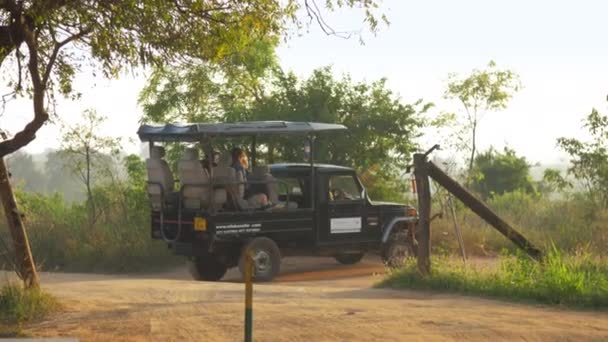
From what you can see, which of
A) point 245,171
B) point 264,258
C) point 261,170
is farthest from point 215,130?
point 264,258

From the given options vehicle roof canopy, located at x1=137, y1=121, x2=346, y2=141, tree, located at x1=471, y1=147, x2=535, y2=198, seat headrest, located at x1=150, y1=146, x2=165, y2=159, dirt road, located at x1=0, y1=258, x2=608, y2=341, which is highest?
tree, located at x1=471, y1=147, x2=535, y2=198

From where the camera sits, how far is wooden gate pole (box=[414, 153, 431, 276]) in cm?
1606

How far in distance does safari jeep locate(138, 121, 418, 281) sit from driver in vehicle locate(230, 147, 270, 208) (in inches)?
2.8

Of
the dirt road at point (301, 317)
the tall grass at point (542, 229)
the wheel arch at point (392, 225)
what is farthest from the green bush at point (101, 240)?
the dirt road at point (301, 317)

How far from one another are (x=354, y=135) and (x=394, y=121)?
135cm

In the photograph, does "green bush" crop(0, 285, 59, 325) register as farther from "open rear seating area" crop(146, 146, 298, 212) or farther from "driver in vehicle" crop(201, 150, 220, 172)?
"driver in vehicle" crop(201, 150, 220, 172)

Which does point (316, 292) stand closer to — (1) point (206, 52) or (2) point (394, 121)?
(1) point (206, 52)

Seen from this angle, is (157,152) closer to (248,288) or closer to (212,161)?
(212,161)

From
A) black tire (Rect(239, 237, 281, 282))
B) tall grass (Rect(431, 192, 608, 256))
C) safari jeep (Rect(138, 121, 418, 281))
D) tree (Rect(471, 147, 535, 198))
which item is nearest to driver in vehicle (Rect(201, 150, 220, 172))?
safari jeep (Rect(138, 121, 418, 281))

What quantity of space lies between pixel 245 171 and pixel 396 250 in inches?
145

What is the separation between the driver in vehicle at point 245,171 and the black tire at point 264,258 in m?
0.61

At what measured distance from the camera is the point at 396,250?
2117 centimetres

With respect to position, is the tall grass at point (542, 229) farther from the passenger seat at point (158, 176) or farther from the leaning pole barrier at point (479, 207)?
the passenger seat at point (158, 176)

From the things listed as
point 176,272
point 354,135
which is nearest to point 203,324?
point 176,272
